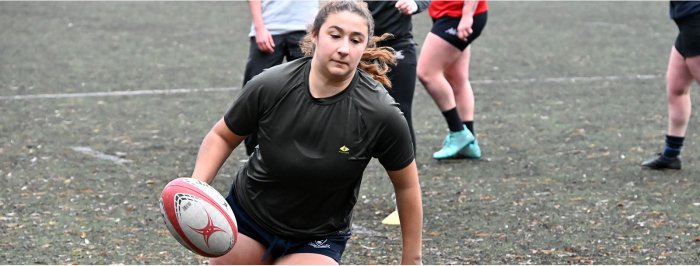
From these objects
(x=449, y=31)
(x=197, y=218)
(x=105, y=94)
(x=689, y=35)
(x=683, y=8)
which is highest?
(x=197, y=218)

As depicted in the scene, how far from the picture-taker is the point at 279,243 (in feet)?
14.4

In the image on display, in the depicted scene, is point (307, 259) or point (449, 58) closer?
point (307, 259)

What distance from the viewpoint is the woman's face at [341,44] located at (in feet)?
13.5

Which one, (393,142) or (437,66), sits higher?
(393,142)

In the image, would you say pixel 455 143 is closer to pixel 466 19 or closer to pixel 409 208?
pixel 466 19

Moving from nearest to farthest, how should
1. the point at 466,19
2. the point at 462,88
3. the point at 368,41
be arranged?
the point at 368,41
the point at 466,19
the point at 462,88

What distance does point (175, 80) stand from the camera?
38.5ft

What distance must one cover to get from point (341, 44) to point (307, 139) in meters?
0.35

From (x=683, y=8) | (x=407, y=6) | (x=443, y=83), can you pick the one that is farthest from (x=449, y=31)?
(x=407, y=6)

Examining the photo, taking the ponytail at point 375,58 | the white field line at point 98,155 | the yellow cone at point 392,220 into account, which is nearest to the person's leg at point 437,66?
the yellow cone at point 392,220

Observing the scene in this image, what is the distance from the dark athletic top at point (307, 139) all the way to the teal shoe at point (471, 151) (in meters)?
4.04

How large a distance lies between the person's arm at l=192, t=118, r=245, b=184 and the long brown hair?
0.44 metres

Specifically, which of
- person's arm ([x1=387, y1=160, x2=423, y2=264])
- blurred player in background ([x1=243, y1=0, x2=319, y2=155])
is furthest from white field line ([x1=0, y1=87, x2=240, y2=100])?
person's arm ([x1=387, y1=160, x2=423, y2=264])

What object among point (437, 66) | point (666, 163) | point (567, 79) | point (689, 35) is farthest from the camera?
point (567, 79)
